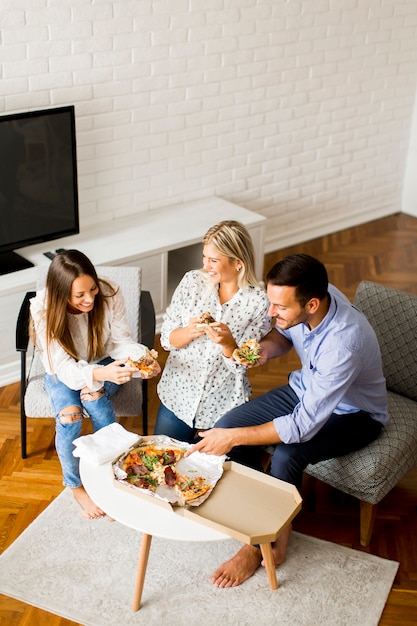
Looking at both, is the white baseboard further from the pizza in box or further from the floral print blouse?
the pizza in box

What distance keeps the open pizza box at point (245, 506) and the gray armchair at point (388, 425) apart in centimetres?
37

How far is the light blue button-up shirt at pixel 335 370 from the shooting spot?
2.86 metres

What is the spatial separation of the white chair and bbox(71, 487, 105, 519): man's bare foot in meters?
Result: 0.32

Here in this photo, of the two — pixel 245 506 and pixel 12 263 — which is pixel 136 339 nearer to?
pixel 12 263

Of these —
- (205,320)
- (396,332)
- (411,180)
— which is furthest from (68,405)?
(411,180)

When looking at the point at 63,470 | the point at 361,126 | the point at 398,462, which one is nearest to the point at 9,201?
the point at 63,470

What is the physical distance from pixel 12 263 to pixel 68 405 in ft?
3.87

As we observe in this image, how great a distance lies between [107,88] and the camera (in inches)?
169

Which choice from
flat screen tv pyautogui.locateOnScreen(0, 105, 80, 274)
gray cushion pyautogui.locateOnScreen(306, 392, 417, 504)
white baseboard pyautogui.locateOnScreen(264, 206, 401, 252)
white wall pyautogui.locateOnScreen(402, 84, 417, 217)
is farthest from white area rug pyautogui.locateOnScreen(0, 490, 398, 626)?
white wall pyautogui.locateOnScreen(402, 84, 417, 217)

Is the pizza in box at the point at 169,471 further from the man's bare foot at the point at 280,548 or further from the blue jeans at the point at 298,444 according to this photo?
the man's bare foot at the point at 280,548

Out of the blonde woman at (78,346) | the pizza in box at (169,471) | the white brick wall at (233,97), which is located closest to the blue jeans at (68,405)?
the blonde woman at (78,346)

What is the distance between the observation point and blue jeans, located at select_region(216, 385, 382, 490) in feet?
9.75

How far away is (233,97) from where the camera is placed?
484 centimetres

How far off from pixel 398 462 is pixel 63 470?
4.16 ft
